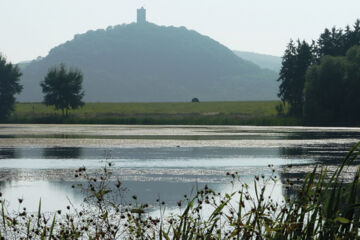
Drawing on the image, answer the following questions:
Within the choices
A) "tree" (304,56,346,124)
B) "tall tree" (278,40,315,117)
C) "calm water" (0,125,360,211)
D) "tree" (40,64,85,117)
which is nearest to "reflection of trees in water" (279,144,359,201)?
"calm water" (0,125,360,211)

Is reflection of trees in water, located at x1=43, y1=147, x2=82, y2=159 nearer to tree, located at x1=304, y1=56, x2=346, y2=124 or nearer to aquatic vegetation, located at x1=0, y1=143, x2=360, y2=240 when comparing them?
aquatic vegetation, located at x1=0, y1=143, x2=360, y2=240

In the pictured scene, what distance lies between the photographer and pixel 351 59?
78438 millimetres

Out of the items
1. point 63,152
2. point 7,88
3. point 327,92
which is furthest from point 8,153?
point 7,88

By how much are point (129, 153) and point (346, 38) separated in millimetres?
68369

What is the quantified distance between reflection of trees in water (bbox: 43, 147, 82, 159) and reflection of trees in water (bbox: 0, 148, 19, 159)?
1.64 m

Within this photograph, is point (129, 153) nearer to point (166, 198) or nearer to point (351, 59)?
point (166, 198)

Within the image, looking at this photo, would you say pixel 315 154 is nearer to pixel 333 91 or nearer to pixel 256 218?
pixel 256 218

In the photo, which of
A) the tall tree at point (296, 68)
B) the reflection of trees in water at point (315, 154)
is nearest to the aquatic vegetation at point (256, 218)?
the reflection of trees in water at point (315, 154)

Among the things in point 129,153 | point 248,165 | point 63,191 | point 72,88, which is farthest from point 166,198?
point 72,88

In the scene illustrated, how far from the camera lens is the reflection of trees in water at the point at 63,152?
3333 cm

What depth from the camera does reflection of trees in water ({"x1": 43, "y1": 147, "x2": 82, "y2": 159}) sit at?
3333cm

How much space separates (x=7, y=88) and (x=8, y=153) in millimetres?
69040

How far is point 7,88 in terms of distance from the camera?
102 m

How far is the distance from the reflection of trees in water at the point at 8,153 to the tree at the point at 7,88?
61246 mm
